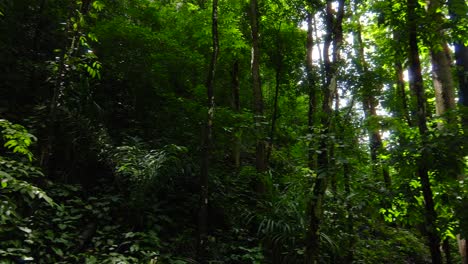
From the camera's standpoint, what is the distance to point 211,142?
6.95 m

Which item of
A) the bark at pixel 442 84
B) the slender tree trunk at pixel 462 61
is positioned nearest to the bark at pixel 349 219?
the slender tree trunk at pixel 462 61

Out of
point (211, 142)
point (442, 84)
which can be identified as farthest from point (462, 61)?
point (211, 142)

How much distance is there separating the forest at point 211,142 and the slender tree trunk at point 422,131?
0.02m

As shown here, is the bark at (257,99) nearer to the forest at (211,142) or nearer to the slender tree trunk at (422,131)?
the forest at (211,142)

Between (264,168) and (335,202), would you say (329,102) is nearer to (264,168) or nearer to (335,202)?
(335,202)

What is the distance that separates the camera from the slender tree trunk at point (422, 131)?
15.5 ft

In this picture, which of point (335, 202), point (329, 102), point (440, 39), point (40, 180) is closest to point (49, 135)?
point (40, 180)

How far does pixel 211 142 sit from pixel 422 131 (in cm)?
362

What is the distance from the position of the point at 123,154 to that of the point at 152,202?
104cm

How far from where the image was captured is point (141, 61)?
25.9 ft

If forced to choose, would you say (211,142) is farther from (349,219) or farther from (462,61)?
(462,61)

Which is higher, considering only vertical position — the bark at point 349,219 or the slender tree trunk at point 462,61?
the slender tree trunk at point 462,61

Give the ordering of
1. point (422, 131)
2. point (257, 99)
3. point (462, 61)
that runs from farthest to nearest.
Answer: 1. point (257, 99)
2. point (462, 61)
3. point (422, 131)

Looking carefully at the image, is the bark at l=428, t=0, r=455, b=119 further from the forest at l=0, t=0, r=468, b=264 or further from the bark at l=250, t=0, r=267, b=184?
the bark at l=250, t=0, r=267, b=184
